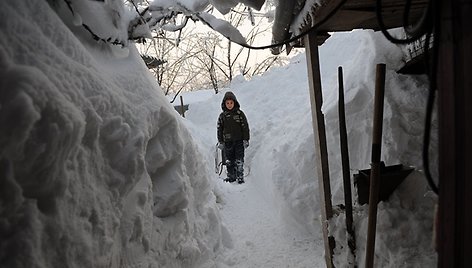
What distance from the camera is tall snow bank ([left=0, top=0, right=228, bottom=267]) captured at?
1443mm

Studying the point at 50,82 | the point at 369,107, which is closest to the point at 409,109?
the point at 369,107

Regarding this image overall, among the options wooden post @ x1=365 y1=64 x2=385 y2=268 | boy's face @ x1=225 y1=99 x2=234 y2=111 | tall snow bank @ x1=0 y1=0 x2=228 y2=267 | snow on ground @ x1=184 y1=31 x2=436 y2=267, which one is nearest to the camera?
tall snow bank @ x1=0 y1=0 x2=228 y2=267

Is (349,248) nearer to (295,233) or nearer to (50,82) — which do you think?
(295,233)

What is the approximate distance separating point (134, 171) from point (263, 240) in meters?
3.07

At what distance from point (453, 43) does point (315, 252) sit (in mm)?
3717

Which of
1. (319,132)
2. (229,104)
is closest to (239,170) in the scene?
(229,104)

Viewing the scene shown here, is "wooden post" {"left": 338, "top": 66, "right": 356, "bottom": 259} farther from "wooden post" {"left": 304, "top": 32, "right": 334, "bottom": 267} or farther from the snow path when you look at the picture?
the snow path

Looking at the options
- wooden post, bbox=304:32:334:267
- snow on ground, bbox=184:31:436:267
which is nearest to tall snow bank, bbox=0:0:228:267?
wooden post, bbox=304:32:334:267

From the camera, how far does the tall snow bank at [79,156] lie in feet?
4.74

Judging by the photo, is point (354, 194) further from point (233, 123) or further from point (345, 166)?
point (233, 123)

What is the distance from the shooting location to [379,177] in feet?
8.71

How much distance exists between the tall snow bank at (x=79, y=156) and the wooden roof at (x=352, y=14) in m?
1.62

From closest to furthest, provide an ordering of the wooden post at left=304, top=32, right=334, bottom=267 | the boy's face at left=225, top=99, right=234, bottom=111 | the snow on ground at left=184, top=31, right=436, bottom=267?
the snow on ground at left=184, top=31, right=436, bottom=267 < the wooden post at left=304, top=32, right=334, bottom=267 < the boy's face at left=225, top=99, right=234, bottom=111

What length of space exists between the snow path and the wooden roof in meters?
2.76
